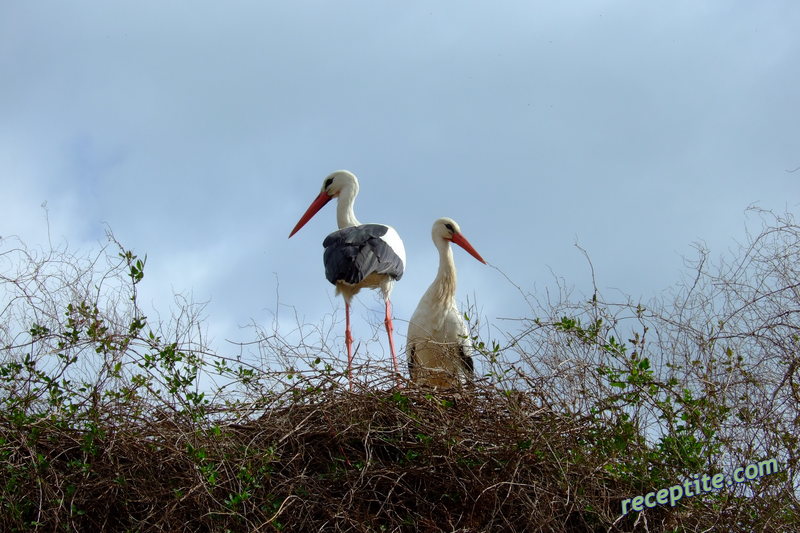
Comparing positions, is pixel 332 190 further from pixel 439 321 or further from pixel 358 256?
pixel 439 321

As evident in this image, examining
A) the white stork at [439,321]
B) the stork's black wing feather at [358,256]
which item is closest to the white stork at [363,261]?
the stork's black wing feather at [358,256]

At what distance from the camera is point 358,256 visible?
7207 mm

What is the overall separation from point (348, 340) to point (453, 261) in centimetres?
100

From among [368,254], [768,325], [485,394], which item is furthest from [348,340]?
[768,325]

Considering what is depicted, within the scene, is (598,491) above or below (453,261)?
below

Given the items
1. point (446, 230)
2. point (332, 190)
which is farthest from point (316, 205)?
point (446, 230)

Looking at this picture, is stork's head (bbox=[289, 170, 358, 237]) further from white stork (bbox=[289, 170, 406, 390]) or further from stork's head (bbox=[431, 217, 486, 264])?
stork's head (bbox=[431, 217, 486, 264])

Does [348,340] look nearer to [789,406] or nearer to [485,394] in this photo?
[485,394]

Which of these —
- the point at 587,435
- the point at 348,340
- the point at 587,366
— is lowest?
the point at 587,435

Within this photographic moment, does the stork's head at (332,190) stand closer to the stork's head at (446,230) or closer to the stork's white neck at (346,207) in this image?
the stork's white neck at (346,207)

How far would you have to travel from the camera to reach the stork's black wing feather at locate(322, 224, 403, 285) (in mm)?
7145

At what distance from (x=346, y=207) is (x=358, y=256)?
135 cm

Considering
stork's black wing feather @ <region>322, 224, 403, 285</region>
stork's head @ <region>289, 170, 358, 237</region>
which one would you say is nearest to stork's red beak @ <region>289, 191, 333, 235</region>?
stork's head @ <region>289, 170, 358, 237</region>

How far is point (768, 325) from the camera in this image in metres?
4.85
